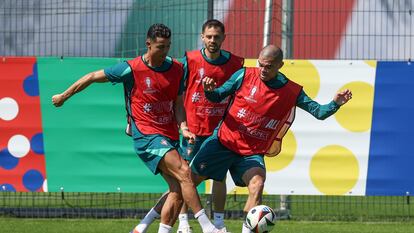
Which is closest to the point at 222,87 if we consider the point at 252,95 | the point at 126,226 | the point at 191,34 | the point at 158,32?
the point at 252,95

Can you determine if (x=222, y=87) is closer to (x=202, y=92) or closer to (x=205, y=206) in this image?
(x=202, y=92)

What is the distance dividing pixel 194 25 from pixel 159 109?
14.2ft

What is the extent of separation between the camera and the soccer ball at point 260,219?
10.8 metres

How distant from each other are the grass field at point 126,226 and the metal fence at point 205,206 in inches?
12.0

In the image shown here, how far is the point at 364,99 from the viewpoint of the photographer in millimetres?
14602

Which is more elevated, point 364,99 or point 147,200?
point 364,99

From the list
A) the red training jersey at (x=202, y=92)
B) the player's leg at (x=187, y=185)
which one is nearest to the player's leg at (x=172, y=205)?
the player's leg at (x=187, y=185)

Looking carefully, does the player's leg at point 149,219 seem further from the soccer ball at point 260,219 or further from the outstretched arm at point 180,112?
the soccer ball at point 260,219

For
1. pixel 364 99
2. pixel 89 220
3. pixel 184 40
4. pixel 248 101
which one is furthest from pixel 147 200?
pixel 248 101

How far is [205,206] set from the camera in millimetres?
15039

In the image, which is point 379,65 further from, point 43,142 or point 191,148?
point 43,142

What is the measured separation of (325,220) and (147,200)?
2630mm

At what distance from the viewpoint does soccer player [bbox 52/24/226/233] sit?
1115 cm

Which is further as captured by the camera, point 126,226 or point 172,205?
point 126,226
